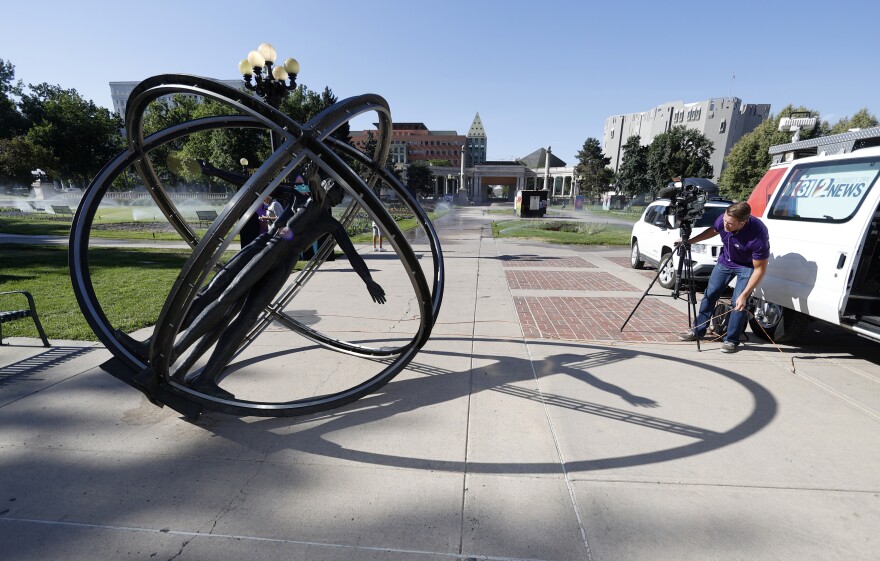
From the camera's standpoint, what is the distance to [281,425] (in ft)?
12.0

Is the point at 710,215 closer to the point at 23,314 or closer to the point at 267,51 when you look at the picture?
the point at 267,51

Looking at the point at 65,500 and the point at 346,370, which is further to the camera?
the point at 346,370

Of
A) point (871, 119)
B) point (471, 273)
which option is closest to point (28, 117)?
point (471, 273)

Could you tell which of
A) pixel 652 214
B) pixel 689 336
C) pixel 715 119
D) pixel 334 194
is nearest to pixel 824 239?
pixel 689 336

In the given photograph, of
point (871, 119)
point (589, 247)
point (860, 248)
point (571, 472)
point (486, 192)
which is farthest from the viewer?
point (486, 192)

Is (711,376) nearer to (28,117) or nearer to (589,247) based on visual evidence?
(589,247)

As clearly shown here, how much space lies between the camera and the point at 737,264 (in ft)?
17.8

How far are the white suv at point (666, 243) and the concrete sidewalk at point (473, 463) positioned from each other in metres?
3.05

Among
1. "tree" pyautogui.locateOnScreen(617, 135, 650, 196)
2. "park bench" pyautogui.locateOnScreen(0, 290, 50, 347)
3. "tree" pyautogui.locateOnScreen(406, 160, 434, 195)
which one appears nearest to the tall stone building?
"tree" pyautogui.locateOnScreen(406, 160, 434, 195)

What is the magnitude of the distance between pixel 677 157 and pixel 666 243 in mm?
63284

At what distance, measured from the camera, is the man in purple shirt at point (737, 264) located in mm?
4988

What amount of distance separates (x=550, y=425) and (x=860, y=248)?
405cm

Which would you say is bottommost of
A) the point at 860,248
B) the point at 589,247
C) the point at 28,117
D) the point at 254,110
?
the point at 589,247

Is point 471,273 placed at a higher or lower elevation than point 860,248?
lower
